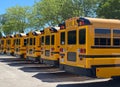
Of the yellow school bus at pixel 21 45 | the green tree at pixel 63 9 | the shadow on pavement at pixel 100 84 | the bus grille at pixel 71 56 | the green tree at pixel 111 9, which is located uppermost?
the green tree at pixel 63 9

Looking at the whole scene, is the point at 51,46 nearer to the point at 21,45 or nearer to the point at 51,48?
the point at 51,48

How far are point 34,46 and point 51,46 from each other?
4.66 m

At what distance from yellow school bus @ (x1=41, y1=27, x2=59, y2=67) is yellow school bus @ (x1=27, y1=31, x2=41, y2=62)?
2.55 meters

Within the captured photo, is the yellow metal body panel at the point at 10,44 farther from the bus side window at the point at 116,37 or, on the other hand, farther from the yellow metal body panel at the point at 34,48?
the bus side window at the point at 116,37

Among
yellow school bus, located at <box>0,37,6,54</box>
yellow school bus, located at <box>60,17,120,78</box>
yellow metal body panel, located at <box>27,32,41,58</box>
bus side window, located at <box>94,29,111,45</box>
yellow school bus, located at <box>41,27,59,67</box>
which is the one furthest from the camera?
yellow school bus, located at <box>0,37,6,54</box>

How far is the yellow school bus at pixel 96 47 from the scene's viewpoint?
1216 cm

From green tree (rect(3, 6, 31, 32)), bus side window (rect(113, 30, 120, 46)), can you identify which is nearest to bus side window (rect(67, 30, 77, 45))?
bus side window (rect(113, 30, 120, 46))

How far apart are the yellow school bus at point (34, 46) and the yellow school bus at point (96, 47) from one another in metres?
10.0

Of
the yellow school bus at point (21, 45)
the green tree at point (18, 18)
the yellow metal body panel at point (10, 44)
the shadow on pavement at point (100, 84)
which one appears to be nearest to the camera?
the shadow on pavement at point (100, 84)

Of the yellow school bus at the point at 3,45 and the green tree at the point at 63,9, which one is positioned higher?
the green tree at the point at 63,9

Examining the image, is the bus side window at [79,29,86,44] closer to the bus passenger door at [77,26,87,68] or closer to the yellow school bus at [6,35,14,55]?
the bus passenger door at [77,26,87,68]

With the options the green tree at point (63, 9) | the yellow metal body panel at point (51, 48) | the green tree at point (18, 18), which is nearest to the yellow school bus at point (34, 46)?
the yellow metal body panel at point (51, 48)

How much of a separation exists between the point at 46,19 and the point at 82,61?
3752 centimetres

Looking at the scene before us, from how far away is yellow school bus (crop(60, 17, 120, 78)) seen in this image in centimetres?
1216
